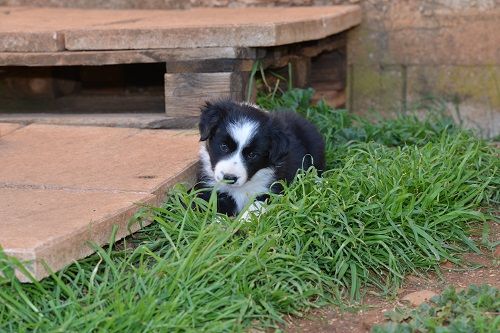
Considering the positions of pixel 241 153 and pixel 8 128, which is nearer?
pixel 241 153

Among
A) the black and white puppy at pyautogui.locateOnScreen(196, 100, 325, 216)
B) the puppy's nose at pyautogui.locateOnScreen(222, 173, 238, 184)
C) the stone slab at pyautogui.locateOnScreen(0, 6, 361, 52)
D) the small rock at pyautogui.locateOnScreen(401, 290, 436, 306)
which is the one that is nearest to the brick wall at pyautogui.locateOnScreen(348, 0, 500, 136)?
the stone slab at pyautogui.locateOnScreen(0, 6, 361, 52)

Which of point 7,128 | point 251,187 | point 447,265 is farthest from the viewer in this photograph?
point 7,128

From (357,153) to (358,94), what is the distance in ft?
6.24

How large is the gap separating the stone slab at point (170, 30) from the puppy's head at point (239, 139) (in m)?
0.92

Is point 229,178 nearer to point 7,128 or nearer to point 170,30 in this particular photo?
point 170,30

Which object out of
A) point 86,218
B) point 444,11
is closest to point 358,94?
point 444,11

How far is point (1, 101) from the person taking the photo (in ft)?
21.4

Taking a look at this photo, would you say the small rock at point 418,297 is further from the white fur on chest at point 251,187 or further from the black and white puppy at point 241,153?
the white fur on chest at point 251,187

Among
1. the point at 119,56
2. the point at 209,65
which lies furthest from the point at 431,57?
the point at 119,56

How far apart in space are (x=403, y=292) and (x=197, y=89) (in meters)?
2.07

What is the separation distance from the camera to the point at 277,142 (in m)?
4.51

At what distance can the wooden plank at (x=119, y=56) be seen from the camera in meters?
5.43

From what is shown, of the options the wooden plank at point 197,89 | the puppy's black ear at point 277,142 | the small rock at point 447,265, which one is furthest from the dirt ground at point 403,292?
the wooden plank at point 197,89

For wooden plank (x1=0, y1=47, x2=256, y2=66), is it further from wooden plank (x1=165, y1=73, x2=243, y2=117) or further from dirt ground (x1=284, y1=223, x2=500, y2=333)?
dirt ground (x1=284, y1=223, x2=500, y2=333)
